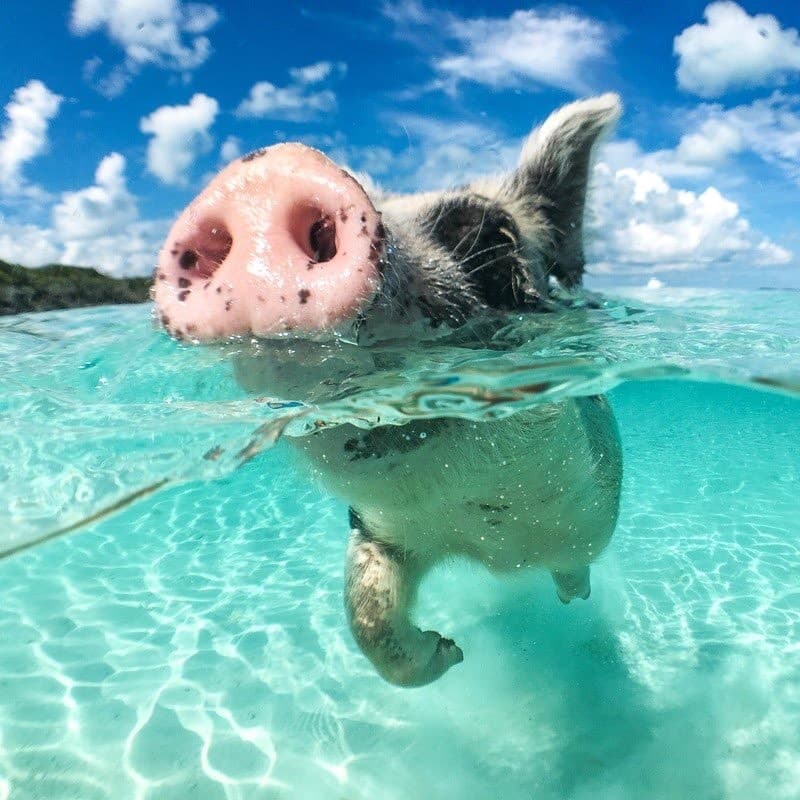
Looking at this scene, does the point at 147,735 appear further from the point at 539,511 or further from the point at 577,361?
the point at 577,361

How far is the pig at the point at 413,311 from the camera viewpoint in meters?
2.23

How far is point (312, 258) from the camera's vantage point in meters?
2.26

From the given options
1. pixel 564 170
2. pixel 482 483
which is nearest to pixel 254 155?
pixel 482 483

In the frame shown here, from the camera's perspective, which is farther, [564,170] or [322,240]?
[564,170]

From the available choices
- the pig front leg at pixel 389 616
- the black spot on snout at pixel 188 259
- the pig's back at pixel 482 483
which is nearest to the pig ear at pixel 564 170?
the pig's back at pixel 482 483

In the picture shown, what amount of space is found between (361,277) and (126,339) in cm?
633

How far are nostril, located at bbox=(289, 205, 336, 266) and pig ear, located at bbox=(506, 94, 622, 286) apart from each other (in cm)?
175

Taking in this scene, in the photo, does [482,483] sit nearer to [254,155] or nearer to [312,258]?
[312,258]

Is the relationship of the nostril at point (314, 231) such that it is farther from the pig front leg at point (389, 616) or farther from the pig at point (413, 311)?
the pig front leg at point (389, 616)

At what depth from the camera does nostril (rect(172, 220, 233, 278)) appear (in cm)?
242

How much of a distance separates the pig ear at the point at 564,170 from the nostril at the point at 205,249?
1.87 m

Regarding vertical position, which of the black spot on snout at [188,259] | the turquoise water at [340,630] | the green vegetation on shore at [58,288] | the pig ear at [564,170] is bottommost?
the turquoise water at [340,630]

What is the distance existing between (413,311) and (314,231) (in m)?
0.47

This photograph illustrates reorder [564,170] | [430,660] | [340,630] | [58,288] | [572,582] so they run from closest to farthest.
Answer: [430,660]
[564,170]
[572,582]
[340,630]
[58,288]
